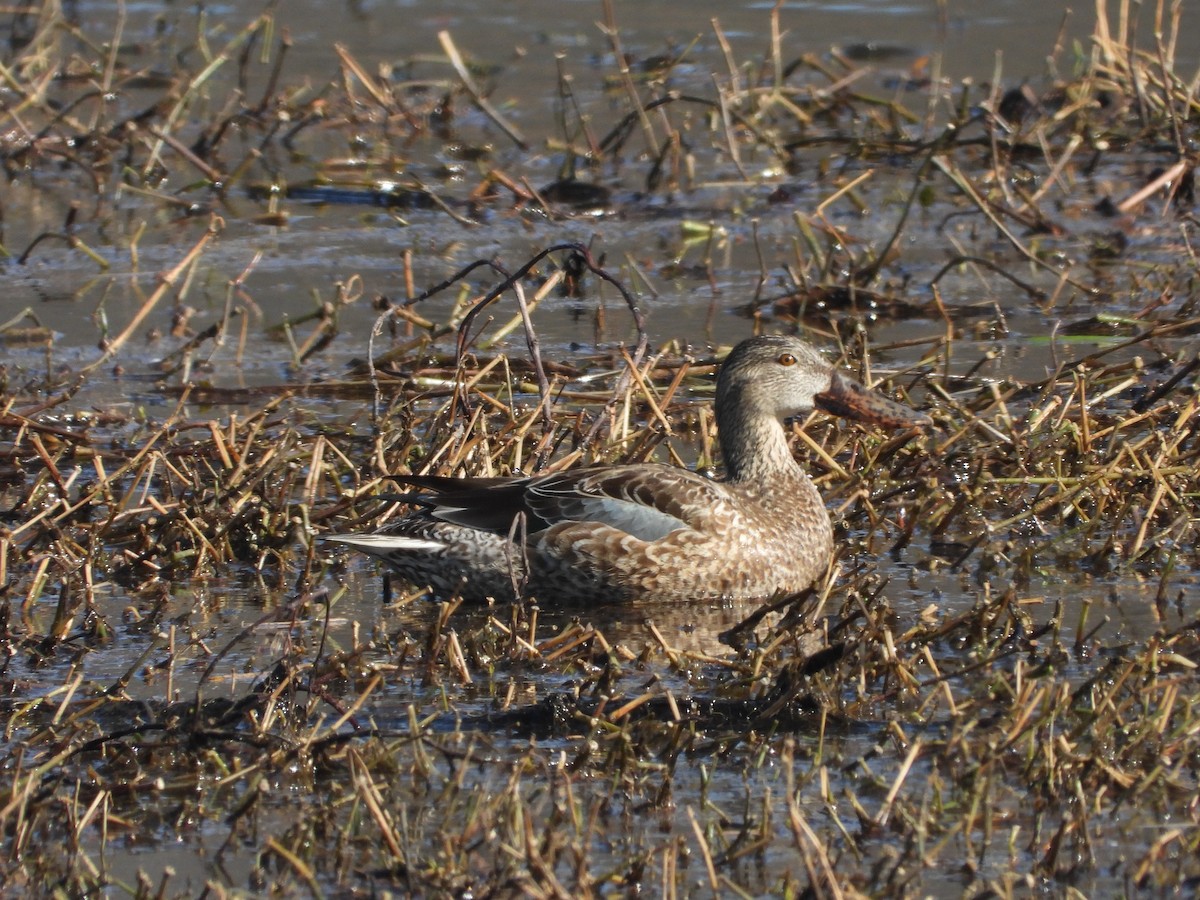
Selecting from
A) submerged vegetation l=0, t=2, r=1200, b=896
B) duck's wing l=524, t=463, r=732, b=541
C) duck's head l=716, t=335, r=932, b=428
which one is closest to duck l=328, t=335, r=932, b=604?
duck's wing l=524, t=463, r=732, b=541

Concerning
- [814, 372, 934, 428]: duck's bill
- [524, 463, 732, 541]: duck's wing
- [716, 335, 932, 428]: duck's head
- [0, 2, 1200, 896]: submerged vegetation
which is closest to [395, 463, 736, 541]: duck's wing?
[524, 463, 732, 541]: duck's wing

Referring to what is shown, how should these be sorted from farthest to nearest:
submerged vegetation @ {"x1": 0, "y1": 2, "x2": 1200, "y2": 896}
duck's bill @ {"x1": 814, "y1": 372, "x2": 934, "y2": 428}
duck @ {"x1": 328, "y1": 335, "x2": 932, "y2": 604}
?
duck's bill @ {"x1": 814, "y1": 372, "x2": 934, "y2": 428}
duck @ {"x1": 328, "y1": 335, "x2": 932, "y2": 604}
submerged vegetation @ {"x1": 0, "y1": 2, "x2": 1200, "y2": 896}

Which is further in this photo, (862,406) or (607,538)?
(862,406)

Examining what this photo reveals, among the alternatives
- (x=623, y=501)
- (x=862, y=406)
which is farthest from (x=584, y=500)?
(x=862, y=406)

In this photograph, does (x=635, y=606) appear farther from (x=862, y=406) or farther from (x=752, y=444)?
(x=862, y=406)

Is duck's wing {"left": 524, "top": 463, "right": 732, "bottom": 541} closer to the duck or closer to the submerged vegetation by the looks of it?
the duck

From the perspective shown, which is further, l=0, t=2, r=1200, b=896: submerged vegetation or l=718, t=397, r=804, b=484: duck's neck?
l=718, t=397, r=804, b=484: duck's neck

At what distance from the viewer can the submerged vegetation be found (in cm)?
420

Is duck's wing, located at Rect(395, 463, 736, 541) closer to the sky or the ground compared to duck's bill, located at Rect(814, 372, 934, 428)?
closer to the ground

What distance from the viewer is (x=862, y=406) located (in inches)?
262

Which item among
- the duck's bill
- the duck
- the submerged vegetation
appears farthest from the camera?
the duck's bill

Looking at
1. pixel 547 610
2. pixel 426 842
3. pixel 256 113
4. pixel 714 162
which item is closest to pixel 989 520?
pixel 547 610

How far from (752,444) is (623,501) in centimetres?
71

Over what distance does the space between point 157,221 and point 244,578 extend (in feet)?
16.9
